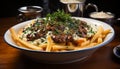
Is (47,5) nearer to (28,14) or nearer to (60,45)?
(28,14)

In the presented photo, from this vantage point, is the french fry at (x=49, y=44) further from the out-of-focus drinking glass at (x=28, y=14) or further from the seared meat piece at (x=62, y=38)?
the out-of-focus drinking glass at (x=28, y=14)

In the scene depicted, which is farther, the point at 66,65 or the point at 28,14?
the point at 28,14

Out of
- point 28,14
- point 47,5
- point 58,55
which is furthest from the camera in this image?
point 47,5

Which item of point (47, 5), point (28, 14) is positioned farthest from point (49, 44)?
point (47, 5)

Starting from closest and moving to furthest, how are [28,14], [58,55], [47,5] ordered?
[58,55]
[28,14]
[47,5]

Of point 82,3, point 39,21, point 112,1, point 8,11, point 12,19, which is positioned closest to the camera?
point 39,21

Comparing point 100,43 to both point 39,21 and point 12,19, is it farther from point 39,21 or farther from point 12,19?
point 12,19

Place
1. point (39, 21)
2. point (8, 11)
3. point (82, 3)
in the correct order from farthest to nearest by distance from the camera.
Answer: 1. point (8, 11)
2. point (82, 3)
3. point (39, 21)

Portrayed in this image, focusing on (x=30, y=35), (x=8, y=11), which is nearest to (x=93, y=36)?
(x=30, y=35)

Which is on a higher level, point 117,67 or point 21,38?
point 21,38

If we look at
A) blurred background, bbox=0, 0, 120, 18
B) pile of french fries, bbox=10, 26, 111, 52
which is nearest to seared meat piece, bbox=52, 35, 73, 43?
pile of french fries, bbox=10, 26, 111, 52

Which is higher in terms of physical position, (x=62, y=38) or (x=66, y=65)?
(x=62, y=38)
